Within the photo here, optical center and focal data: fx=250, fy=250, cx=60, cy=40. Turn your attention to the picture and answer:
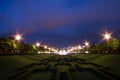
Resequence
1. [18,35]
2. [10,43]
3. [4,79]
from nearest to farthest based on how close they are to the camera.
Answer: [4,79] < [18,35] < [10,43]

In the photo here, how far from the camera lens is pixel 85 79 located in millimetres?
28844

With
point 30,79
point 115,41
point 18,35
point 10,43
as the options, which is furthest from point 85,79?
point 115,41

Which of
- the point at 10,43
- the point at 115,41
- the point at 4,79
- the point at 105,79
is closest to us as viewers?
the point at 4,79

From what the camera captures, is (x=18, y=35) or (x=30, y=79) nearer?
(x=30, y=79)

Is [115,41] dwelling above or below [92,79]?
above

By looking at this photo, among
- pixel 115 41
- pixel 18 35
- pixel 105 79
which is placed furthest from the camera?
pixel 115 41

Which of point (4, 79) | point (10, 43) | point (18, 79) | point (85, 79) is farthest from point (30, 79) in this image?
point (10, 43)

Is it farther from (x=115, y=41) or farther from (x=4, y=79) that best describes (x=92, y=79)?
(x=115, y=41)

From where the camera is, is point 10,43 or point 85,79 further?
point 10,43

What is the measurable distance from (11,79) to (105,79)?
10.5m

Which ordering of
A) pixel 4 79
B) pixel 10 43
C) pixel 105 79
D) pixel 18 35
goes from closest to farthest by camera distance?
pixel 4 79 → pixel 105 79 → pixel 18 35 → pixel 10 43

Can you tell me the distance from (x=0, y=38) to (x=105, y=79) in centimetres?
8636

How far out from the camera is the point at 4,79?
2597 centimetres

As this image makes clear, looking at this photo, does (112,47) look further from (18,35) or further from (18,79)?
(18,79)
